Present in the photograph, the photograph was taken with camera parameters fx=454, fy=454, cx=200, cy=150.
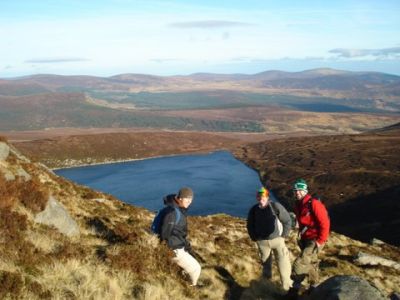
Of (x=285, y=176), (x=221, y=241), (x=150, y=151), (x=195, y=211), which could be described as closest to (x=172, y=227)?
(x=221, y=241)

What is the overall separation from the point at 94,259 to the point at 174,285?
6.63 feet

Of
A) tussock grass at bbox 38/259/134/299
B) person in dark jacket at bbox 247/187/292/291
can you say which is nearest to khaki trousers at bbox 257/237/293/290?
person in dark jacket at bbox 247/187/292/291

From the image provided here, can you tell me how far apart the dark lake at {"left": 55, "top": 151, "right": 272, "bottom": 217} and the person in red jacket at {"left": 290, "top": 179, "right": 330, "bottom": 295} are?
231 ft

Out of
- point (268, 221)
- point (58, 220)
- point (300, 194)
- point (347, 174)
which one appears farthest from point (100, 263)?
point (347, 174)

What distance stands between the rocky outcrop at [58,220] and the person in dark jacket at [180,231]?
4507mm

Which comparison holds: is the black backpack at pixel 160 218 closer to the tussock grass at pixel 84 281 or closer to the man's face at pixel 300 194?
the tussock grass at pixel 84 281

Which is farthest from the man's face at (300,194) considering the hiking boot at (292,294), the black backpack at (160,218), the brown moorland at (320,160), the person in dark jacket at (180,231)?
the brown moorland at (320,160)

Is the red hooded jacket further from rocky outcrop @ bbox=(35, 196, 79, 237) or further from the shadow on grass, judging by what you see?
rocky outcrop @ bbox=(35, 196, 79, 237)

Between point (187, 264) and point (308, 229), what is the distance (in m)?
3.75

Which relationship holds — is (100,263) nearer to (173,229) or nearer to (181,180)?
(173,229)

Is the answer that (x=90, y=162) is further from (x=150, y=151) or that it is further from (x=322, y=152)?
(x=322, y=152)

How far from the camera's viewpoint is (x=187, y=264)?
11.4 metres

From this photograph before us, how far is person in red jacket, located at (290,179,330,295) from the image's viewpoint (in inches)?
491

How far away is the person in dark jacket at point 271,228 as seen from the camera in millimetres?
12484
